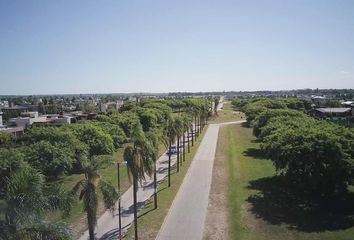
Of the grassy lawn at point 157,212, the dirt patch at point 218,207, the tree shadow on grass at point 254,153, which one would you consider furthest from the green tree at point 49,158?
the tree shadow on grass at point 254,153

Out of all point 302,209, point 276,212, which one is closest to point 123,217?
point 276,212

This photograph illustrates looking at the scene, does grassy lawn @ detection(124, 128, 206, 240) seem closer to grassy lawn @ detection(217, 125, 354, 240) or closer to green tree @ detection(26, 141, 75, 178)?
grassy lawn @ detection(217, 125, 354, 240)

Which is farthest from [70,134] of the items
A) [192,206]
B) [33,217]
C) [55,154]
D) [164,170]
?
[33,217]

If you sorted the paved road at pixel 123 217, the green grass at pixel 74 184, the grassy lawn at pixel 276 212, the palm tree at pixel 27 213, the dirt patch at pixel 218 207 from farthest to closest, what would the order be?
the green grass at pixel 74 184 → the dirt patch at pixel 218 207 → the paved road at pixel 123 217 → the grassy lawn at pixel 276 212 → the palm tree at pixel 27 213

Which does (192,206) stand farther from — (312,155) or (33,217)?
(33,217)

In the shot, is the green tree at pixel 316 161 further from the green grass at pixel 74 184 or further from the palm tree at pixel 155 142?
the green grass at pixel 74 184

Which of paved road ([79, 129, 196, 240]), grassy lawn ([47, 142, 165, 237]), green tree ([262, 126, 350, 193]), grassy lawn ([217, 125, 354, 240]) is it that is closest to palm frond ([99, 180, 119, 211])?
grassy lawn ([47, 142, 165, 237])

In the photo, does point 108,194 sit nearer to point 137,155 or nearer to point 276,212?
point 137,155
